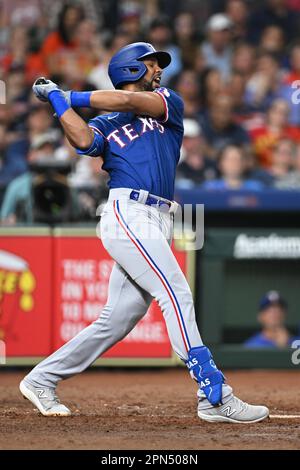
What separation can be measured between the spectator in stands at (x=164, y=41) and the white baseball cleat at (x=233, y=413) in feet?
21.5

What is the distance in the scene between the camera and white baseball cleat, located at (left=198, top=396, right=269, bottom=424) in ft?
17.6

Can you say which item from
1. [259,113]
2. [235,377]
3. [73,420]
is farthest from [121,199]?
[259,113]

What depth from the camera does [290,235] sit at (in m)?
8.62

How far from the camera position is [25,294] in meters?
8.37

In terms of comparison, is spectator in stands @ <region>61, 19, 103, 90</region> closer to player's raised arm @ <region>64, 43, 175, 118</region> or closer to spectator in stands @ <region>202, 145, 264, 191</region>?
spectator in stands @ <region>202, 145, 264, 191</region>

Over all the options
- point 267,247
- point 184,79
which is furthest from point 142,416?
point 184,79

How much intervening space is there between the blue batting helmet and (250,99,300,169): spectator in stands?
16.6ft

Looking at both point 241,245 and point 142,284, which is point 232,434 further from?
point 241,245

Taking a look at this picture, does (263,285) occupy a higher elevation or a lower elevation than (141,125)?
lower

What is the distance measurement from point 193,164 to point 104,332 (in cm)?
445

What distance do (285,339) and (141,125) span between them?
12.2 ft

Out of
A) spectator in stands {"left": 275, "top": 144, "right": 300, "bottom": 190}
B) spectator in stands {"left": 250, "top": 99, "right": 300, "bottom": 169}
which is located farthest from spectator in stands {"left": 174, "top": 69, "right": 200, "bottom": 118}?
spectator in stands {"left": 275, "top": 144, "right": 300, "bottom": 190}

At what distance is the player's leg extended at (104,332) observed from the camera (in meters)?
5.48
